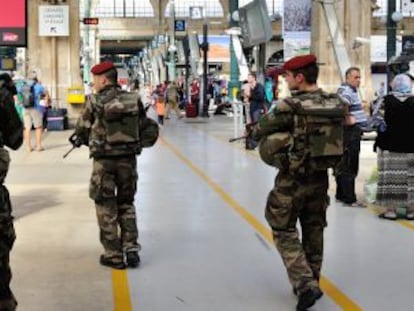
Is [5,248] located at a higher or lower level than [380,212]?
higher

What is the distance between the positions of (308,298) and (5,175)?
7.44 feet

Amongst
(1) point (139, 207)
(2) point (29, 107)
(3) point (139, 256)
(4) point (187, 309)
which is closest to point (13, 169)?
(2) point (29, 107)

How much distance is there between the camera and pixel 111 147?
→ 22.0ft

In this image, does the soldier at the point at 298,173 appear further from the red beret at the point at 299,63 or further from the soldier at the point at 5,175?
the soldier at the point at 5,175

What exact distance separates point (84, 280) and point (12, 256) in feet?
3.88

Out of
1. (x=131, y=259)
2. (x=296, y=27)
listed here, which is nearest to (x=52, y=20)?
(x=296, y=27)

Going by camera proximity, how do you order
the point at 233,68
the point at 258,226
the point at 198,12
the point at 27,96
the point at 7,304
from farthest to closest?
1. the point at 198,12
2. the point at 233,68
3. the point at 27,96
4. the point at 258,226
5. the point at 7,304

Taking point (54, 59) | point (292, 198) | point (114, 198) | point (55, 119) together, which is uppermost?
point (54, 59)

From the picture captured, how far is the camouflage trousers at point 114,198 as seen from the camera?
680 centimetres

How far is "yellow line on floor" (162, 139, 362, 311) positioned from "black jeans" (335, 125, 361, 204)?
4.41ft

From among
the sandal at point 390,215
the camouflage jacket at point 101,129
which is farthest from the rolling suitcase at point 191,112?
the camouflage jacket at point 101,129

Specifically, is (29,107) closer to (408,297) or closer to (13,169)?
(13,169)

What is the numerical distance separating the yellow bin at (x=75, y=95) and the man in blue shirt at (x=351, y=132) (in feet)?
54.9

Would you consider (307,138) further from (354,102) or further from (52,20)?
(52,20)
